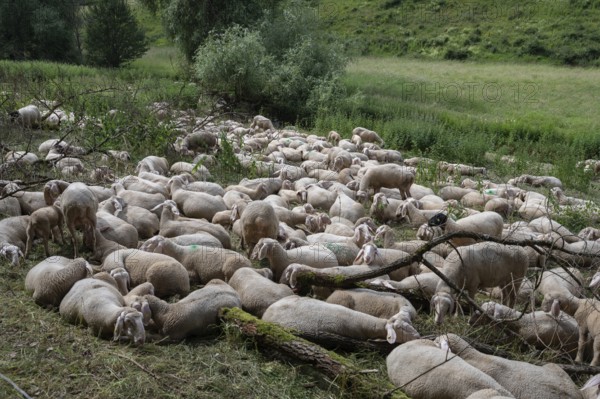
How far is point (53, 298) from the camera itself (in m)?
6.17

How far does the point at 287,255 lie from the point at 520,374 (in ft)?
10.6

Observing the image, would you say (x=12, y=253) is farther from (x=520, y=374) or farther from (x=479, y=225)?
(x=479, y=225)

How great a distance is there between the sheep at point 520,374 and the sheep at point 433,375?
0.14 m

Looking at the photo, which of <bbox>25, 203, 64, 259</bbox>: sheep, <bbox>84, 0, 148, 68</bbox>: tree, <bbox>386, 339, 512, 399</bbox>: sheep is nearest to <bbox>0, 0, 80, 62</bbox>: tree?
<bbox>84, 0, 148, 68</bbox>: tree

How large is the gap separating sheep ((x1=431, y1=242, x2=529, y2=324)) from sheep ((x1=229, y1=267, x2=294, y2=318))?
1.77 metres

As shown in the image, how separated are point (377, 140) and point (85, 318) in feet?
38.9

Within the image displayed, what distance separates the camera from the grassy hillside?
35.0 metres

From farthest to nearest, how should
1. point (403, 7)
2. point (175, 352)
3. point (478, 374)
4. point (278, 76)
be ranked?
point (403, 7) < point (278, 76) < point (175, 352) < point (478, 374)

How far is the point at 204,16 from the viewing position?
84.4ft

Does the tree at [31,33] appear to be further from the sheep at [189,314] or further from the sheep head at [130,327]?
the sheep head at [130,327]

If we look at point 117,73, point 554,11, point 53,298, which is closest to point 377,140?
point 53,298

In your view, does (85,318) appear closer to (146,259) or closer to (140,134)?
(146,259)

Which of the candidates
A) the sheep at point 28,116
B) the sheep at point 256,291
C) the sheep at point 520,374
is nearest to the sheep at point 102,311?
the sheep at point 256,291

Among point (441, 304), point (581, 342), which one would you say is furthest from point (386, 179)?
point (581, 342)
